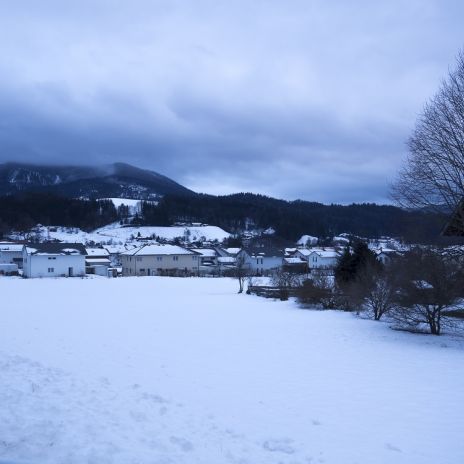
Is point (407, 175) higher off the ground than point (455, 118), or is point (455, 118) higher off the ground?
point (455, 118)

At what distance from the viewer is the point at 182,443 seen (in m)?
6.04

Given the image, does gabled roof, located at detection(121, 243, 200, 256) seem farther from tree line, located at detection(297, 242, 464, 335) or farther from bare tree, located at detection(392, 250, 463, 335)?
bare tree, located at detection(392, 250, 463, 335)

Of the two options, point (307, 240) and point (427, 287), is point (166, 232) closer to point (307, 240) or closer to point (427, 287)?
point (307, 240)

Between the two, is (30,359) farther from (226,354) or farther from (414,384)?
(414,384)

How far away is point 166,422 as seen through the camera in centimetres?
684

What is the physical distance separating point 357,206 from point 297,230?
3503 cm

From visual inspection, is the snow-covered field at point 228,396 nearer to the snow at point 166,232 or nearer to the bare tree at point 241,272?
the bare tree at point 241,272

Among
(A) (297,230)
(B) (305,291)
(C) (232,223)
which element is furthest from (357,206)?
(B) (305,291)

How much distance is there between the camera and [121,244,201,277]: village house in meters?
76.9

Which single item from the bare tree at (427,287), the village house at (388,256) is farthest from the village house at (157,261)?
the bare tree at (427,287)

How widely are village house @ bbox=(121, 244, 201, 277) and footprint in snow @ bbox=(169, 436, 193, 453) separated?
69222 mm

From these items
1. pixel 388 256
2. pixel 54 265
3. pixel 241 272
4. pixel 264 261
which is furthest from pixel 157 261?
pixel 388 256

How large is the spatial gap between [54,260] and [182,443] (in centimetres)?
6035

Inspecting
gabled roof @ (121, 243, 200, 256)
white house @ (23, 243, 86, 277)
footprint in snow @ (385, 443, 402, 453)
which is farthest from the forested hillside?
footprint in snow @ (385, 443, 402, 453)
